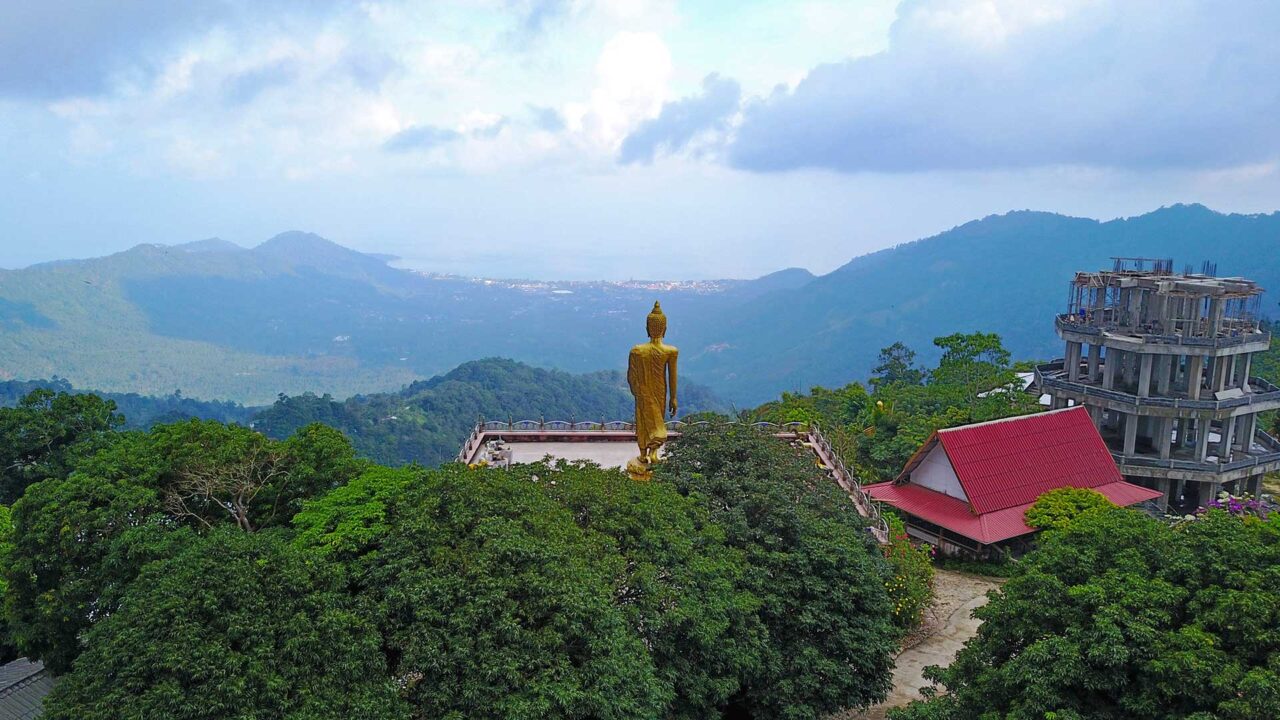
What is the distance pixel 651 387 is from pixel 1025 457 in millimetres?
13783

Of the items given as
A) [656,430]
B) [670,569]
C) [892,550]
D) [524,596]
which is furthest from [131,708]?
[892,550]

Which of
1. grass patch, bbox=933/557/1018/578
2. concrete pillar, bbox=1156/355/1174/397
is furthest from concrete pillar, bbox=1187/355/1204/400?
grass patch, bbox=933/557/1018/578

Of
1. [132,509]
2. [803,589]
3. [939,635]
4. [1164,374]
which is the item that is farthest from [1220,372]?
[132,509]

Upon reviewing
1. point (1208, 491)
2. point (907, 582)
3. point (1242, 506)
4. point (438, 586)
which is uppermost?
point (438, 586)

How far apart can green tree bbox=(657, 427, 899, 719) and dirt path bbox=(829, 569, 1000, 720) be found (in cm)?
235

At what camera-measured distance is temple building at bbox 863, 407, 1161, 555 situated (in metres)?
25.0

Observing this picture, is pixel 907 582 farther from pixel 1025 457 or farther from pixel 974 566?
pixel 1025 457

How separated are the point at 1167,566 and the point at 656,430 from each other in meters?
10.9

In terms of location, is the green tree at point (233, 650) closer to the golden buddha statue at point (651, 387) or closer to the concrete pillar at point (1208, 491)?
the golden buddha statue at point (651, 387)

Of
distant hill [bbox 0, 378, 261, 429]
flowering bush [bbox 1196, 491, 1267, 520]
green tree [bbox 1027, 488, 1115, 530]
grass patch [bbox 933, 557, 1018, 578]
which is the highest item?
green tree [bbox 1027, 488, 1115, 530]

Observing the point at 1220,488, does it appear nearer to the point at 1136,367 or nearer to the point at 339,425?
the point at 1136,367

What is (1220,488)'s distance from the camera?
3247 centimetres

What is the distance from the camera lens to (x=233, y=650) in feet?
35.3

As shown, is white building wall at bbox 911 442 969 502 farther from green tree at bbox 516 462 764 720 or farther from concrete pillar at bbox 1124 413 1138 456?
green tree at bbox 516 462 764 720
